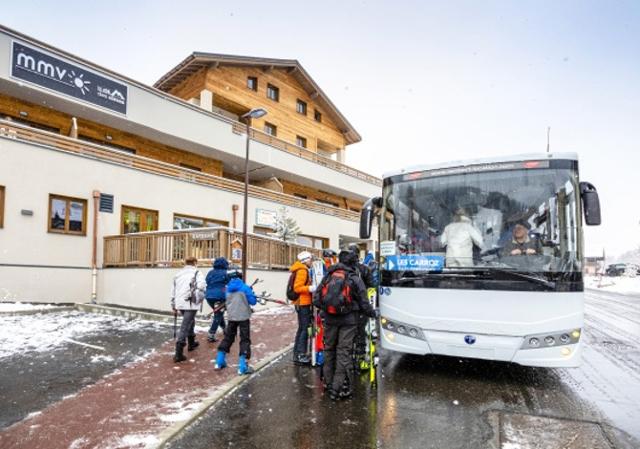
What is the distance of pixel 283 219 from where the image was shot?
19.2m

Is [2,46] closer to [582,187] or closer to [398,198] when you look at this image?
[398,198]

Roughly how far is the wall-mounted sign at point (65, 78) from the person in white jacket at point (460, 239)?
14.9 metres

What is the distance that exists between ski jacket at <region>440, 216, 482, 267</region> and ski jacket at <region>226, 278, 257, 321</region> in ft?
9.53

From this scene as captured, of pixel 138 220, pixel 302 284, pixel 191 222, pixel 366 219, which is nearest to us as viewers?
pixel 366 219

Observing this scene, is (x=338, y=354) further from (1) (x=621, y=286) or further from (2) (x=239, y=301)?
(1) (x=621, y=286)

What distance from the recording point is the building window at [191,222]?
1645cm

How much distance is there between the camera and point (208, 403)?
4.75 metres

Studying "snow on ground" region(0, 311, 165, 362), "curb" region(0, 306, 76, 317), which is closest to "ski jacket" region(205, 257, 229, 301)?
"snow on ground" region(0, 311, 165, 362)

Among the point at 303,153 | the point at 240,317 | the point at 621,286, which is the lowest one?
the point at 621,286

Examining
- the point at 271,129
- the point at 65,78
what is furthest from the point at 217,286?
the point at 271,129

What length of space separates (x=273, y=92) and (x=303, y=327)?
23075 millimetres

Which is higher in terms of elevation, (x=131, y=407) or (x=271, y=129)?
(x=271, y=129)

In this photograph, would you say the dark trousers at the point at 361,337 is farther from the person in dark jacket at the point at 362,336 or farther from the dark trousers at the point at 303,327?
the dark trousers at the point at 303,327

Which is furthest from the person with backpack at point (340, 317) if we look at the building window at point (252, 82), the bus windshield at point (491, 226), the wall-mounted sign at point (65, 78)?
the building window at point (252, 82)
